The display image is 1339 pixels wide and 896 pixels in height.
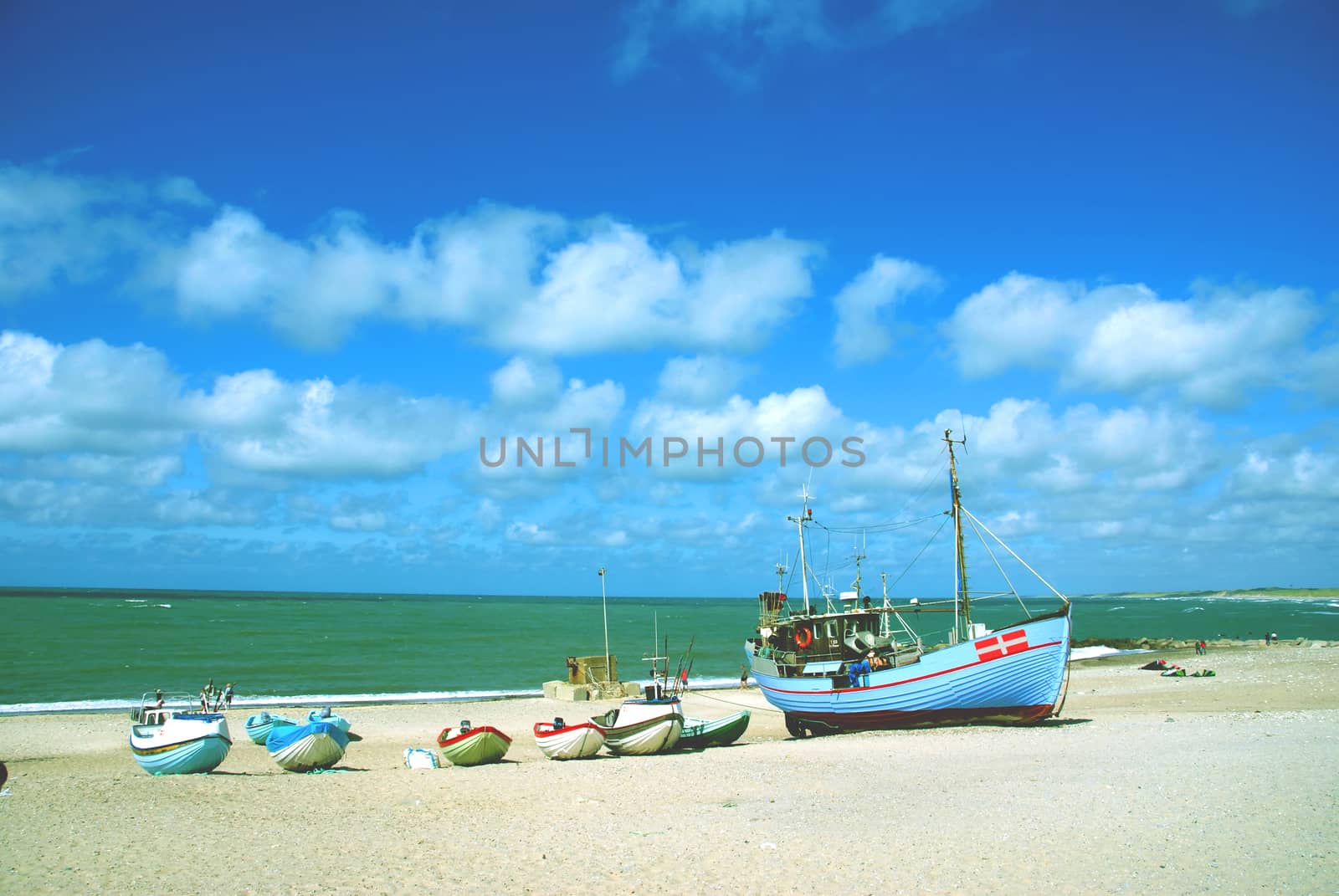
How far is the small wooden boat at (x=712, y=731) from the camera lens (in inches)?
922

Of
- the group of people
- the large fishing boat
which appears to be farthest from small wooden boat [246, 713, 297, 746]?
the large fishing boat

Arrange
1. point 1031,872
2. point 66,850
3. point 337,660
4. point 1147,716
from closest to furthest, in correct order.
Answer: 1. point 1031,872
2. point 66,850
3. point 1147,716
4. point 337,660

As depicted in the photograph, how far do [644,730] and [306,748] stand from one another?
844cm

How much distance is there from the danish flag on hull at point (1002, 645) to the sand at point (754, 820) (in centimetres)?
209

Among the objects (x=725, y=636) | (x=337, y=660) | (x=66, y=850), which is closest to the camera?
(x=66, y=850)

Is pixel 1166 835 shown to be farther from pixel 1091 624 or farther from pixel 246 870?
pixel 1091 624

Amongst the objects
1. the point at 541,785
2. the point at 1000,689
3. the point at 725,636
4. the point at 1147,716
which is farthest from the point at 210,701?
the point at 725,636

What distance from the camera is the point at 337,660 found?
182ft

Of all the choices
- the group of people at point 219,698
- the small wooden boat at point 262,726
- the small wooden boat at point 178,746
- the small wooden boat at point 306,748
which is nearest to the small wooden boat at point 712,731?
the small wooden boat at point 306,748

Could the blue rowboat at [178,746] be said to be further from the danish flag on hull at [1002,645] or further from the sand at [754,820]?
the danish flag on hull at [1002,645]

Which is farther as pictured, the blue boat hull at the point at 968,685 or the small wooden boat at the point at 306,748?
the blue boat hull at the point at 968,685

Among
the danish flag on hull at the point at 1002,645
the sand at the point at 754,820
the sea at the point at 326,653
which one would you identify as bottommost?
the sea at the point at 326,653

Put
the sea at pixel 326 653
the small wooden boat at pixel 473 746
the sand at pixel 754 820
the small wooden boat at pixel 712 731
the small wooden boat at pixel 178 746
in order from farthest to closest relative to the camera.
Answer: the sea at pixel 326 653, the small wooden boat at pixel 712 731, the small wooden boat at pixel 473 746, the small wooden boat at pixel 178 746, the sand at pixel 754 820

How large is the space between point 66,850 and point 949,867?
11.9 m
